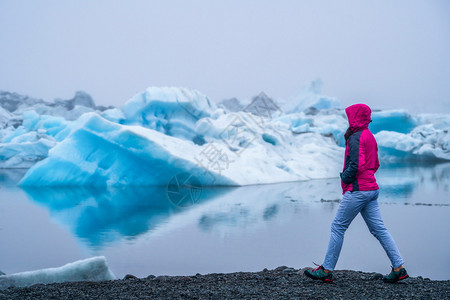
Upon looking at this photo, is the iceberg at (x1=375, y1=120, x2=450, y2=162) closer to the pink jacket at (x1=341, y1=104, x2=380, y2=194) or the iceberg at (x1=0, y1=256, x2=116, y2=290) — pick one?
the pink jacket at (x1=341, y1=104, x2=380, y2=194)

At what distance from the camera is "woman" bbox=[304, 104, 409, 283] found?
2.64 m

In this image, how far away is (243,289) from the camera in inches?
96.7

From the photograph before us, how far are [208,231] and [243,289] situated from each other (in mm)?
3231

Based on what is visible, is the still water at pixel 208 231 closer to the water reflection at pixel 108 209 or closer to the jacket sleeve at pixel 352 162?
the water reflection at pixel 108 209

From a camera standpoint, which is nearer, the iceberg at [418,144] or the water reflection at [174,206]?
the water reflection at [174,206]

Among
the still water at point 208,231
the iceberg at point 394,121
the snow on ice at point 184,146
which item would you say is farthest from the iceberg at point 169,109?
the iceberg at point 394,121

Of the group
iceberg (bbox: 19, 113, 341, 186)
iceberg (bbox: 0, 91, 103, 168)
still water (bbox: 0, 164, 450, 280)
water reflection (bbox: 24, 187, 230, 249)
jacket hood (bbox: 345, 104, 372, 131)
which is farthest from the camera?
iceberg (bbox: 0, 91, 103, 168)

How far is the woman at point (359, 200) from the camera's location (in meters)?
2.64

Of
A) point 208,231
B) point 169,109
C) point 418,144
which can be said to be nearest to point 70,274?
point 208,231

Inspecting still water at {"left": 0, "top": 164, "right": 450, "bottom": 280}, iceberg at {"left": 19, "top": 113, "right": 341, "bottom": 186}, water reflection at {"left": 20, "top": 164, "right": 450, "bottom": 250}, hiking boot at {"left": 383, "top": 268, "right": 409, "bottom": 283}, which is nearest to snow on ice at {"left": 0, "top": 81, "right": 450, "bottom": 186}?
iceberg at {"left": 19, "top": 113, "right": 341, "bottom": 186}

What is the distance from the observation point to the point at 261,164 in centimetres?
1293

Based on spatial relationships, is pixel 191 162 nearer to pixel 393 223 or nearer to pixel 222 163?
pixel 222 163

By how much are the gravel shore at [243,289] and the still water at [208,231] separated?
863 millimetres

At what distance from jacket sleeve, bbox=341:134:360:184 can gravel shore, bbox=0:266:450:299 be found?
1.95 ft
